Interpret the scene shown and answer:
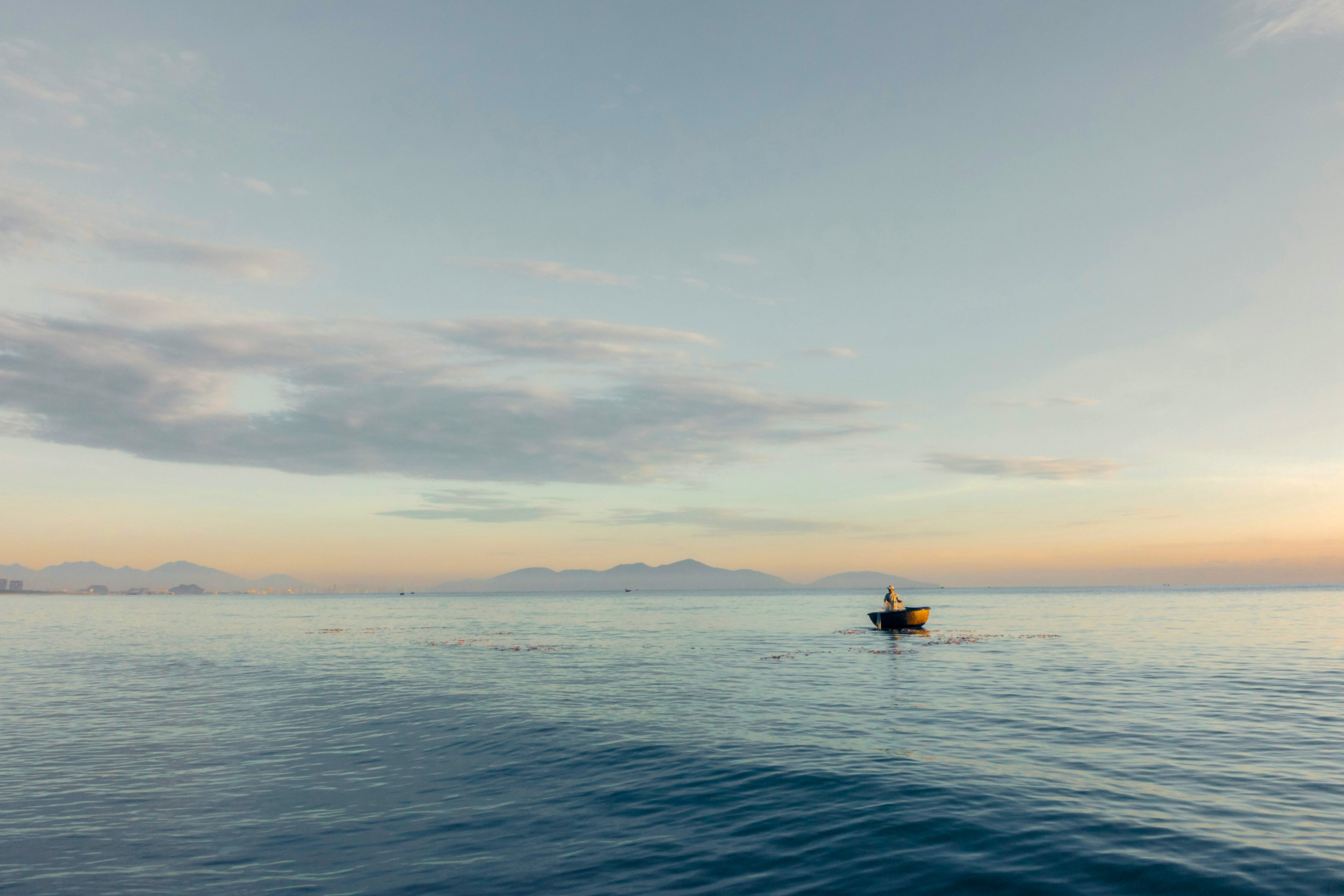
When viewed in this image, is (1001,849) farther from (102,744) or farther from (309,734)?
(102,744)

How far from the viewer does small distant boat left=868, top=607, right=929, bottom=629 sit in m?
69.7

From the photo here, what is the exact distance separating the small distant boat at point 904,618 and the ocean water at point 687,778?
23546 millimetres

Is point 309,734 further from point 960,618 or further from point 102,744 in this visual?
point 960,618

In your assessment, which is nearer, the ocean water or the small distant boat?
the ocean water

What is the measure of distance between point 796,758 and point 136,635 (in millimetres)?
95833

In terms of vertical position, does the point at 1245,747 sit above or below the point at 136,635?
above

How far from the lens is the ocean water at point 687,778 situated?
521 inches

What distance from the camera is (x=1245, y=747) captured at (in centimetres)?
2150

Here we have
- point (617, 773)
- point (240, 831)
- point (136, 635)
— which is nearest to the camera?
point (240, 831)

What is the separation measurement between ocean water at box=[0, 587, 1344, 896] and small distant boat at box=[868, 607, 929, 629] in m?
23.5

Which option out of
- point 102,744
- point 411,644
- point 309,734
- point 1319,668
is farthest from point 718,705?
point 411,644

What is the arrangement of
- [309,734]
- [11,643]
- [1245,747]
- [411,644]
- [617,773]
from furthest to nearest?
[11,643] < [411,644] < [309,734] < [1245,747] < [617,773]

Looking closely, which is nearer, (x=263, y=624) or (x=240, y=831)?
(x=240, y=831)

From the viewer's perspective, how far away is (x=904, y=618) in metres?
69.7
